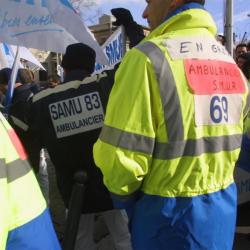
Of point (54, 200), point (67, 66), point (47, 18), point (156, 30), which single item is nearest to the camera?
point (156, 30)

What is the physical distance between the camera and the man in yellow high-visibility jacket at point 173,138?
6.07 feet

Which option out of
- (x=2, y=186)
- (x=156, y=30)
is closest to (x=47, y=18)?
(x=156, y=30)

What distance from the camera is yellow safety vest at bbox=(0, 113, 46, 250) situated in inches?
49.4

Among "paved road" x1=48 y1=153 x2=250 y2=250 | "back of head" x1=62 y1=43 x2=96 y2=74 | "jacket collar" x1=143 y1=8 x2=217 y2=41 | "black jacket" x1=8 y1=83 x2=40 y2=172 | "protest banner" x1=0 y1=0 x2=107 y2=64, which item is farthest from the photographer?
"paved road" x1=48 y1=153 x2=250 y2=250

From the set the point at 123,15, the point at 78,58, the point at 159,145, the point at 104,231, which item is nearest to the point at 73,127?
the point at 78,58

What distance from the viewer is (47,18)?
315cm

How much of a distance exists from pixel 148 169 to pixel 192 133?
236 mm

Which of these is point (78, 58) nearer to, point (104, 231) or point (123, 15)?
point (123, 15)

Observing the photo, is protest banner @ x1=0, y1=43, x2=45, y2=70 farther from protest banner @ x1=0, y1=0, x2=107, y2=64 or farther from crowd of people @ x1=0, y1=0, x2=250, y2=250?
crowd of people @ x1=0, y1=0, x2=250, y2=250

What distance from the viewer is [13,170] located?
132cm

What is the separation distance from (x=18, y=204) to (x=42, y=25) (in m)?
2.06

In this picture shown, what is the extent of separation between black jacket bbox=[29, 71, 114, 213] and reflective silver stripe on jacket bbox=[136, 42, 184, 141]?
1233 millimetres

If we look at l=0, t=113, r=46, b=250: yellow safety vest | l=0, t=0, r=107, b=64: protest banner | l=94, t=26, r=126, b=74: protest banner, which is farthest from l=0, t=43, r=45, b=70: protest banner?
l=0, t=113, r=46, b=250: yellow safety vest

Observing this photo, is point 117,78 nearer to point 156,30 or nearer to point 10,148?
point 156,30
